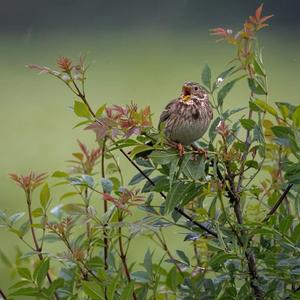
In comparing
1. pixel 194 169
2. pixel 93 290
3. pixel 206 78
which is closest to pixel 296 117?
pixel 194 169

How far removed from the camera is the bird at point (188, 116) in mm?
2113

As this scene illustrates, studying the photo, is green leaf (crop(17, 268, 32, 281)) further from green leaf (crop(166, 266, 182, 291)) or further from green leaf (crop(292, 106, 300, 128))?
green leaf (crop(292, 106, 300, 128))

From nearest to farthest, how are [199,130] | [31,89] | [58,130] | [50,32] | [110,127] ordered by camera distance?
[110,127] → [199,130] → [58,130] → [31,89] → [50,32]

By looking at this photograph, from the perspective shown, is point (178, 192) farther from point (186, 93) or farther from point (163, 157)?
point (186, 93)

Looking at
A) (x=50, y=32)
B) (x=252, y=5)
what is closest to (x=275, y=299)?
(x=252, y=5)

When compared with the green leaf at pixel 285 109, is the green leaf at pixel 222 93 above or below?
above

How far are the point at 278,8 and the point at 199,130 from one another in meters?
5.76

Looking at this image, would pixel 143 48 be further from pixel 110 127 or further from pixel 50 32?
pixel 110 127

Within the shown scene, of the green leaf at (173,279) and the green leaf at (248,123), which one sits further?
the green leaf at (173,279)

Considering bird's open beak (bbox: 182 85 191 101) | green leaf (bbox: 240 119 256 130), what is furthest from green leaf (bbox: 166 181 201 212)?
bird's open beak (bbox: 182 85 191 101)

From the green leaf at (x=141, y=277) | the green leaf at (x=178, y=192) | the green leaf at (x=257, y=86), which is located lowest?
the green leaf at (x=141, y=277)

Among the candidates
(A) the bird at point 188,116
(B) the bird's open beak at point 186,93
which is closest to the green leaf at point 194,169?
(A) the bird at point 188,116

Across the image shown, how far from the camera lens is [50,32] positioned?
27.9 ft

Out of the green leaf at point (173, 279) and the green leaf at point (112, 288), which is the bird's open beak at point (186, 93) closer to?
the green leaf at point (173, 279)
